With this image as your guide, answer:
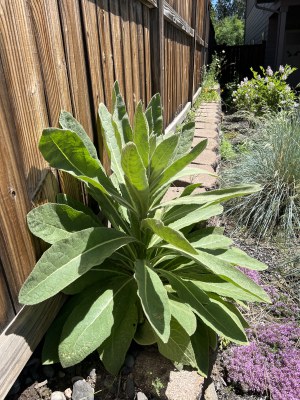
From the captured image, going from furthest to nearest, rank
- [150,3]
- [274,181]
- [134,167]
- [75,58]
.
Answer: [274,181], [150,3], [75,58], [134,167]

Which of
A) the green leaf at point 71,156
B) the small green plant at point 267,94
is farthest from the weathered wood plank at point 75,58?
the small green plant at point 267,94

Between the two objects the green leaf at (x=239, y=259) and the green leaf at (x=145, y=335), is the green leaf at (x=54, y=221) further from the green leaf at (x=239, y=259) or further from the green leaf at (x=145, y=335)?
the green leaf at (x=239, y=259)

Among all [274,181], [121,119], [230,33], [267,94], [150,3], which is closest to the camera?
[121,119]

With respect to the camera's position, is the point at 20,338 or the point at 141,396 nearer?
the point at 20,338

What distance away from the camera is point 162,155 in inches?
60.8

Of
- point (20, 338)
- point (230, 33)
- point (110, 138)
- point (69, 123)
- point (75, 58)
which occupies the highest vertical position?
point (230, 33)

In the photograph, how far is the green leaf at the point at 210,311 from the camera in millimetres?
1542

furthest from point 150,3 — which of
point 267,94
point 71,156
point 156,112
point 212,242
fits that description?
point 267,94

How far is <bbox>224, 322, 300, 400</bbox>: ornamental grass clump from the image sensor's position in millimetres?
1911

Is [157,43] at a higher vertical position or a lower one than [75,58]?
higher

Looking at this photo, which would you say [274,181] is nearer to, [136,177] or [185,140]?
[185,140]

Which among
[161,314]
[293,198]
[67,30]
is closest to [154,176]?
[161,314]

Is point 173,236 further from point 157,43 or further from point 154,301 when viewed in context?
point 157,43

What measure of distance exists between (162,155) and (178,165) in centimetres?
9
